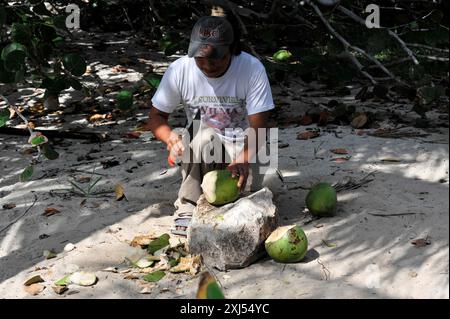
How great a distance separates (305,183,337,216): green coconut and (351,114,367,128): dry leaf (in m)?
1.47

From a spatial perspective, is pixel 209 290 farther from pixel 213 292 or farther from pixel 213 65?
pixel 213 65

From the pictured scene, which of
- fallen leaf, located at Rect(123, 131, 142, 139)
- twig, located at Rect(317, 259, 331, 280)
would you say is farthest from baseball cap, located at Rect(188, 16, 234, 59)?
fallen leaf, located at Rect(123, 131, 142, 139)

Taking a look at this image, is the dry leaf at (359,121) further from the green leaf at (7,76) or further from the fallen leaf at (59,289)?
the fallen leaf at (59,289)

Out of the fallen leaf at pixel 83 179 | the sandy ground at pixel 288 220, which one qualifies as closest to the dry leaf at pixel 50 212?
the sandy ground at pixel 288 220

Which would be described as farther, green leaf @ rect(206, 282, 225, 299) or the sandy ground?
the sandy ground

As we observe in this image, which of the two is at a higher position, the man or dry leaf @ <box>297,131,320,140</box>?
the man

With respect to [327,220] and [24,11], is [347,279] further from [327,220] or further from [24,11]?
[24,11]

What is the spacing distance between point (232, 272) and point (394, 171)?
123 centimetres

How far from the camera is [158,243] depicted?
2.88 metres

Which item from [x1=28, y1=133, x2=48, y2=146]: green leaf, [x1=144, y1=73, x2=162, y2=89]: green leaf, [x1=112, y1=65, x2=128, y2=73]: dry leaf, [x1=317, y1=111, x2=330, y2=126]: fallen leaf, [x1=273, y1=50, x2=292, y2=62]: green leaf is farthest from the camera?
[x1=112, y1=65, x2=128, y2=73]: dry leaf

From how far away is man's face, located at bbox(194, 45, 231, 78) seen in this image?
2.78m

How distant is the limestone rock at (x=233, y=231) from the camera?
2.66m

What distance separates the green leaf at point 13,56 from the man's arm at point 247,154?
1.45m

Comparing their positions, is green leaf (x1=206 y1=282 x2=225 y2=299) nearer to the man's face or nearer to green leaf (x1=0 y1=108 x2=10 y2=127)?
the man's face
